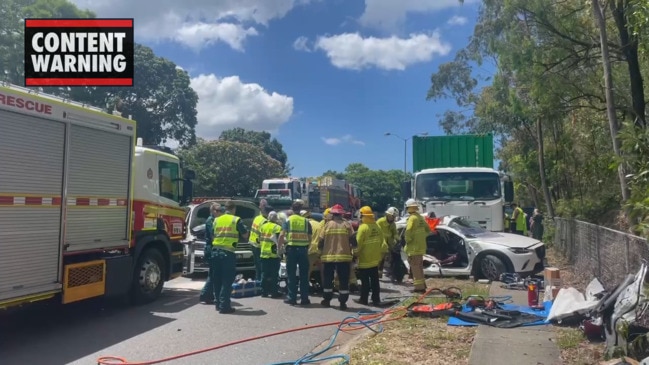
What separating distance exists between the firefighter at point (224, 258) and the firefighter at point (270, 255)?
92cm

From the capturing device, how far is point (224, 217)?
930 cm

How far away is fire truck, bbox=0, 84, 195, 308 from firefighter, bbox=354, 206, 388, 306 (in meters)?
3.56

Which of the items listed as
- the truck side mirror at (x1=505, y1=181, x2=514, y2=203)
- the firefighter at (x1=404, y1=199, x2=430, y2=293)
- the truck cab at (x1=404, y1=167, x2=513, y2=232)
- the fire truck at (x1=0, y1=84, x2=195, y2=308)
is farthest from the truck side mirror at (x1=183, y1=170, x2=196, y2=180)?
the truck side mirror at (x1=505, y1=181, x2=514, y2=203)

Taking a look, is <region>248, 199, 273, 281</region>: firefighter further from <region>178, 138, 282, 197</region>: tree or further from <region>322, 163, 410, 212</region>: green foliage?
<region>322, 163, 410, 212</region>: green foliage

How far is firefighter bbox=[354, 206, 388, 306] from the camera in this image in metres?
9.36

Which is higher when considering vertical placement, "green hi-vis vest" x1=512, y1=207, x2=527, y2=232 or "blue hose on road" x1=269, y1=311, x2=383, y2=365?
"green hi-vis vest" x1=512, y1=207, x2=527, y2=232

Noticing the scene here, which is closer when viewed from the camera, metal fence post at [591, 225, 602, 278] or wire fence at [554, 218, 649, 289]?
wire fence at [554, 218, 649, 289]

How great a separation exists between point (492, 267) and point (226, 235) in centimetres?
583

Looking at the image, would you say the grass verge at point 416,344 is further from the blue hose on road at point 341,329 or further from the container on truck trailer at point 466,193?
the container on truck trailer at point 466,193

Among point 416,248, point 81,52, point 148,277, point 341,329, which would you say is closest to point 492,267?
point 416,248

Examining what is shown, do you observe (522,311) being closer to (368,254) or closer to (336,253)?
(368,254)

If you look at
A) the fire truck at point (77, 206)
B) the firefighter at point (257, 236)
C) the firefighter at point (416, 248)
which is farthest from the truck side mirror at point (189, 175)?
the firefighter at point (416, 248)

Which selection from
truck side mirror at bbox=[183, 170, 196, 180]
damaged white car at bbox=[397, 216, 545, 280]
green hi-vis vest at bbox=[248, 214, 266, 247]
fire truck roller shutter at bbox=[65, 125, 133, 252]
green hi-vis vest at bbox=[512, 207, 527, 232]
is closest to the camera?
fire truck roller shutter at bbox=[65, 125, 133, 252]

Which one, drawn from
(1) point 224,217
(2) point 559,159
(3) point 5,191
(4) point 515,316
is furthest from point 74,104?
(2) point 559,159
